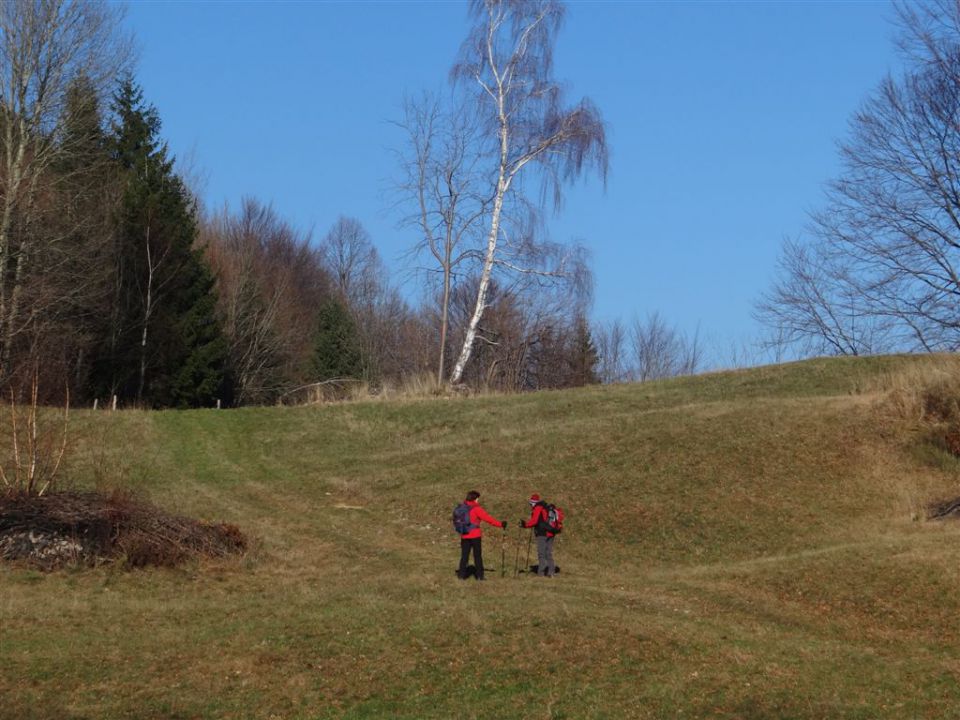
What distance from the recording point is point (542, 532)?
21031 mm

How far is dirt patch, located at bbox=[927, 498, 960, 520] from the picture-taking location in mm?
25078

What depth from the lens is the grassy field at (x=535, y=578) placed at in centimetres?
1405

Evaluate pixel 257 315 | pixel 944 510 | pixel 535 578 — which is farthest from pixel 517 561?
pixel 257 315

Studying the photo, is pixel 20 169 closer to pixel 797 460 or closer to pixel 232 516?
pixel 232 516

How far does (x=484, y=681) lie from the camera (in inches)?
564

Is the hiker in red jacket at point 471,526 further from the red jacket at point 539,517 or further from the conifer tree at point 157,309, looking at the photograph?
the conifer tree at point 157,309

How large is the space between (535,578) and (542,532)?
909mm

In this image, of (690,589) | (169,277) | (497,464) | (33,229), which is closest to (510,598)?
(690,589)

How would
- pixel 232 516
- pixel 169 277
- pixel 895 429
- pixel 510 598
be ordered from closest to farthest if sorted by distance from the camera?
pixel 510 598 < pixel 232 516 < pixel 895 429 < pixel 169 277

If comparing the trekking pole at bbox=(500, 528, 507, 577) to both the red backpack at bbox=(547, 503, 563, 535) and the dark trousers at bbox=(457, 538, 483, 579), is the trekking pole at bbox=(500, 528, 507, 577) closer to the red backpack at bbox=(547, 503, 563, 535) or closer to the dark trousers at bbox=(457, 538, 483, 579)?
the dark trousers at bbox=(457, 538, 483, 579)

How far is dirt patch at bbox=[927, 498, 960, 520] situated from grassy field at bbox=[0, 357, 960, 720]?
1.75 feet

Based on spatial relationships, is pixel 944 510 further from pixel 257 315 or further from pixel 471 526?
pixel 257 315

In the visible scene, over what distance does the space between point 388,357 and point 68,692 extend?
2996 inches

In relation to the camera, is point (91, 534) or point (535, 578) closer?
point (535, 578)
